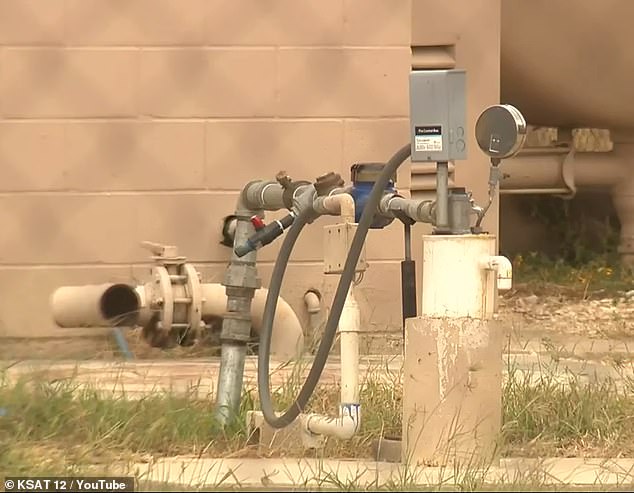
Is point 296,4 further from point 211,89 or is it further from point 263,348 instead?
point 263,348

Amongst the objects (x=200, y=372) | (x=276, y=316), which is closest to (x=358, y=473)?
(x=200, y=372)

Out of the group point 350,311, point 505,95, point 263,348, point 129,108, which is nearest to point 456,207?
point 350,311

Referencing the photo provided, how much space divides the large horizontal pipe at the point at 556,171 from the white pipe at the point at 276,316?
1.80 meters

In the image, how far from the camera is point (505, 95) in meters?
5.74

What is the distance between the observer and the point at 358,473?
2.67 meters

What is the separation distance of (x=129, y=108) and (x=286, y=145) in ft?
1.86

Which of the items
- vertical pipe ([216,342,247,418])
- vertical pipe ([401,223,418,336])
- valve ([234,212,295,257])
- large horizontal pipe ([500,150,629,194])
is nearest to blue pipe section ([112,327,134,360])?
vertical pipe ([216,342,247,418])

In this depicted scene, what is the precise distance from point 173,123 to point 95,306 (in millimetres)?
716

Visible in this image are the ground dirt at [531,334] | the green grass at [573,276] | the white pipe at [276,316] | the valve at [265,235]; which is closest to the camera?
the valve at [265,235]

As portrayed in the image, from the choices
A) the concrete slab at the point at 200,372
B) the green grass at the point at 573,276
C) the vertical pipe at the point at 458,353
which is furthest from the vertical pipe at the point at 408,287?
the green grass at the point at 573,276

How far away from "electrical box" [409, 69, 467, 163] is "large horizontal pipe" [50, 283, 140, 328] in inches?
73.0

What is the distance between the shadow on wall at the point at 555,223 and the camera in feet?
20.4

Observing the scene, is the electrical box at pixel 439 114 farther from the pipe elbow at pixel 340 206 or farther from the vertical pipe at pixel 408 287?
the vertical pipe at pixel 408 287

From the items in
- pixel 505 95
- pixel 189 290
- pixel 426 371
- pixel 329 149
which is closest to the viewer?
pixel 426 371
